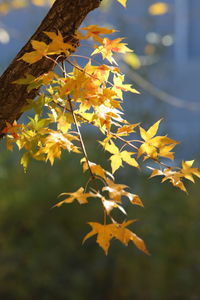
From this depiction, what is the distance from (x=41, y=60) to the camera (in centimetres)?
84

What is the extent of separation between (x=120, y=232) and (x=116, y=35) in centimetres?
377

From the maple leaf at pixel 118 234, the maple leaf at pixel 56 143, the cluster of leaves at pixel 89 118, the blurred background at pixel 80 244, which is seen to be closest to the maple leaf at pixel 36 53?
the cluster of leaves at pixel 89 118

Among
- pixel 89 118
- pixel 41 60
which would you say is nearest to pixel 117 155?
pixel 89 118

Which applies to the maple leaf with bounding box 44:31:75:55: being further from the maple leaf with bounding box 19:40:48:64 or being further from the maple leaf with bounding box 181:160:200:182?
the maple leaf with bounding box 181:160:200:182

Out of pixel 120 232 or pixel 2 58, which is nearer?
pixel 120 232

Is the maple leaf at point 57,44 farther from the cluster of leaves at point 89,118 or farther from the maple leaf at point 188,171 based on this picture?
the maple leaf at point 188,171

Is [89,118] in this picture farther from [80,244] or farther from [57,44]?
[80,244]

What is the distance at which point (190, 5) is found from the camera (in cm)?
487

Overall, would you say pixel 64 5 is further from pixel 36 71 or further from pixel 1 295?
pixel 1 295

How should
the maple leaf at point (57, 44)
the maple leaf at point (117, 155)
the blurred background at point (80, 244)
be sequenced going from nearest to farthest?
1. the maple leaf at point (57, 44)
2. the maple leaf at point (117, 155)
3. the blurred background at point (80, 244)

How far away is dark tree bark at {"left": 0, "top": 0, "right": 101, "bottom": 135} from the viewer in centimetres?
82

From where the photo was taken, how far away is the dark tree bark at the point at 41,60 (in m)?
0.82

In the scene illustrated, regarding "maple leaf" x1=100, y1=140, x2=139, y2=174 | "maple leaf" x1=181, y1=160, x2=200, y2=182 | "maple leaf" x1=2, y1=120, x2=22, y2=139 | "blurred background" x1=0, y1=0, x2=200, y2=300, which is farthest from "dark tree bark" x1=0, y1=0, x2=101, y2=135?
"blurred background" x1=0, y1=0, x2=200, y2=300

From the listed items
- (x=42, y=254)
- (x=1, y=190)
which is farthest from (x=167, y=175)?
(x=1, y=190)
